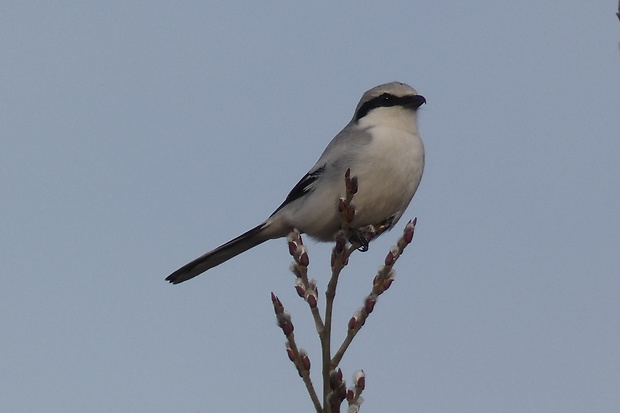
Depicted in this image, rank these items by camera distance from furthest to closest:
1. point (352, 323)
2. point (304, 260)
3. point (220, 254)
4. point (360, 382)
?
point (220, 254), point (304, 260), point (352, 323), point (360, 382)

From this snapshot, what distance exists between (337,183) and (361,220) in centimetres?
25

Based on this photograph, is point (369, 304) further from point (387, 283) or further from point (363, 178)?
point (363, 178)

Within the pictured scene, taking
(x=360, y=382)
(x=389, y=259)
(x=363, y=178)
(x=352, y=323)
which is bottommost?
(x=360, y=382)

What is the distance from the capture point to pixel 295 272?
127 inches

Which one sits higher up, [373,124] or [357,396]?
[373,124]

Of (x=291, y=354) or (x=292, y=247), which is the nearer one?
(x=291, y=354)

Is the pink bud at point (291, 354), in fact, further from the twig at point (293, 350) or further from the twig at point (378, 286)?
the twig at point (378, 286)

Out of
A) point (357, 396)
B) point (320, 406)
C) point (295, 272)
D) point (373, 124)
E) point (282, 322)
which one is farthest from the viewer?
point (373, 124)

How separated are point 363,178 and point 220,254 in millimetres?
1151

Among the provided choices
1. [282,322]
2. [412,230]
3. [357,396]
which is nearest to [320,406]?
[357,396]

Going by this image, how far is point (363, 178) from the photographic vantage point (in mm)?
4875

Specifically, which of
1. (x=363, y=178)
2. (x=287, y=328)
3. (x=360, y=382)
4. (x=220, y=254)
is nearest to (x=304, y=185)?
(x=363, y=178)

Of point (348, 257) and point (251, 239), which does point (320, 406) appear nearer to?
point (348, 257)

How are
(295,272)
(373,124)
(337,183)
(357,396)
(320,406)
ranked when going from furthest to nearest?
(373,124)
(337,183)
(295,272)
(357,396)
(320,406)
